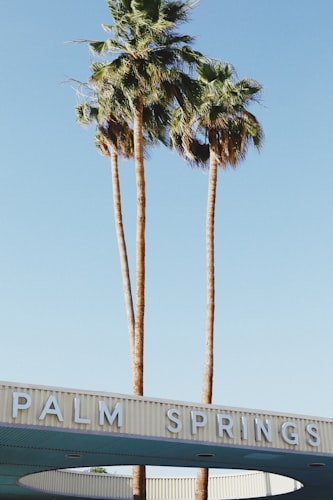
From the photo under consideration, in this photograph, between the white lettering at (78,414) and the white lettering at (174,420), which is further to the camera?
the white lettering at (174,420)

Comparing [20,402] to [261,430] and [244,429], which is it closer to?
[244,429]

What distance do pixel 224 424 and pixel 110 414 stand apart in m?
3.37

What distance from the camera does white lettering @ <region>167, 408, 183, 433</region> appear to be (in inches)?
766

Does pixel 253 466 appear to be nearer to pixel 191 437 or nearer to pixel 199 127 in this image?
pixel 191 437

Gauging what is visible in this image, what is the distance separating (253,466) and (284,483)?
829 cm

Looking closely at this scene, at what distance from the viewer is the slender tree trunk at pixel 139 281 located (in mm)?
25252

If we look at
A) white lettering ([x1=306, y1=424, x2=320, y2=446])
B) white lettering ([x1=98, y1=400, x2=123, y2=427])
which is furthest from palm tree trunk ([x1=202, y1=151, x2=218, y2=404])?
white lettering ([x1=98, y1=400, x2=123, y2=427])

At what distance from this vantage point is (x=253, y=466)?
84.3 feet

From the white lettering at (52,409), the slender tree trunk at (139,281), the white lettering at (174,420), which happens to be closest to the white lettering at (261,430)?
the white lettering at (174,420)

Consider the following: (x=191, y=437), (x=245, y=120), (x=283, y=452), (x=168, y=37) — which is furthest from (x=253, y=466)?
(x=168, y=37)

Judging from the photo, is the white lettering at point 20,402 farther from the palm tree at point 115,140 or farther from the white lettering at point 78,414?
the palm tree at point 115,140

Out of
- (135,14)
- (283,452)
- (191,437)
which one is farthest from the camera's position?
(135,14)

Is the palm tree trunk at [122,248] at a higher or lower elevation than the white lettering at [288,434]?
higher

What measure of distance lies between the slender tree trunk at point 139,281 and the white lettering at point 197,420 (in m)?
5.99
